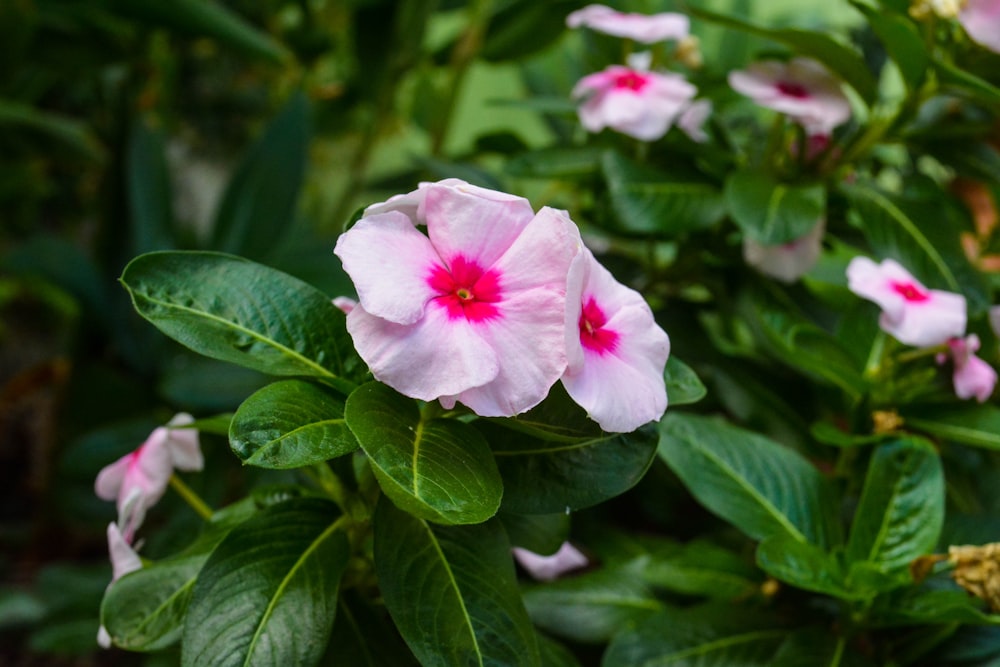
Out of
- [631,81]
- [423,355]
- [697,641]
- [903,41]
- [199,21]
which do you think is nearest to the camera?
[423,355]

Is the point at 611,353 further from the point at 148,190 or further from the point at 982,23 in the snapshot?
the point at 148,190

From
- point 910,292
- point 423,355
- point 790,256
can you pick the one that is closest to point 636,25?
point 790,256

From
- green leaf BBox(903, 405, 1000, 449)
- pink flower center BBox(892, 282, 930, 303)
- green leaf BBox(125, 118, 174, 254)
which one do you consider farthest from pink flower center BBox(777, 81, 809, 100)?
green leaf BBox(125, 118, 174, 254)

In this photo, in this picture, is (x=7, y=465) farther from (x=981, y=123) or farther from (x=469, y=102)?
(x=981, y=123)

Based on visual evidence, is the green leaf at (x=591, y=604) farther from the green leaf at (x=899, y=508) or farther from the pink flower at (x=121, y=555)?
the pink flower at (x=121, y=555)

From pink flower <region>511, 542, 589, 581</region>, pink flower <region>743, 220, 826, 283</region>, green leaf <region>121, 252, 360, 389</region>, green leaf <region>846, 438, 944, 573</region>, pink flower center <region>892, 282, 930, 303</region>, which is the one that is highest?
green leaf <region>121, 252, 360, 389</region>

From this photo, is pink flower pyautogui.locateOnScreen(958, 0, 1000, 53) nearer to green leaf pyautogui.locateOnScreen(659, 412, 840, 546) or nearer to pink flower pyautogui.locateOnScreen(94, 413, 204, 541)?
green leaf pyautogui.locateOnScreen(659, 412, 840, 546)

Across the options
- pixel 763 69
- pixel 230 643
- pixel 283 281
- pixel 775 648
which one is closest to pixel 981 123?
pixel 763 69
